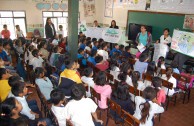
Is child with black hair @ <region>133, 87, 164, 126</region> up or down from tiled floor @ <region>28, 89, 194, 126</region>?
up

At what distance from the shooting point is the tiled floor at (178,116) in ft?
11.6

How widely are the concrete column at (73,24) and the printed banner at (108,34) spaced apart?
2.79 metres

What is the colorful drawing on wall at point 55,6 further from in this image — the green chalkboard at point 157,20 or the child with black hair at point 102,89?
the child with black hair at point 102,89

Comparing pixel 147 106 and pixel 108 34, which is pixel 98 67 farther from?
pixel 108 34

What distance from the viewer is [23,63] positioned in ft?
15.2

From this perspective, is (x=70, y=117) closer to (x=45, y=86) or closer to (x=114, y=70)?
(x=45, y=86)

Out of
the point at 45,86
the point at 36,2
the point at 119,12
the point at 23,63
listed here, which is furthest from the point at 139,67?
the point at 36,2

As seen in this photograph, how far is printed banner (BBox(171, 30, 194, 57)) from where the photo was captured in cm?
509

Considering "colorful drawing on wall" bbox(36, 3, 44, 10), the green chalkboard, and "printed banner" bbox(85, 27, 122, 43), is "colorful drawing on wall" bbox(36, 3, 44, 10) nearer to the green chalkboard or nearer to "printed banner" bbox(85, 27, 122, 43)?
"printed banner" bbox(85, 27, 122, 43)

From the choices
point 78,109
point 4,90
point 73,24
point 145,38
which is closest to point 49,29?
point 73,24

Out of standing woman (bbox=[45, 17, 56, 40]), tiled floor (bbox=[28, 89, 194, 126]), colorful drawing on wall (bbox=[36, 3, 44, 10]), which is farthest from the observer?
colorful drawing on wall (bbox=[36, 3, 44, 10])

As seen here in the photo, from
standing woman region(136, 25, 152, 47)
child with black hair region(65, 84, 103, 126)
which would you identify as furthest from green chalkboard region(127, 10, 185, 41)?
child with black hair region(65, 84, 103, 126)

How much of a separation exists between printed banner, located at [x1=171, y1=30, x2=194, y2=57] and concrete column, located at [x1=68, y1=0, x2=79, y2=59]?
304 centimetres

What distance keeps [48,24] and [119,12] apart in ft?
11.6
